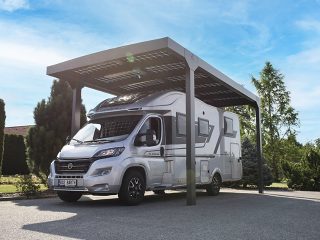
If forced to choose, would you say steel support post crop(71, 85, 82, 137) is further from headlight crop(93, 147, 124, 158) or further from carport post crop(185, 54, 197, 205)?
carport post crop(185, 54, 197, 205)

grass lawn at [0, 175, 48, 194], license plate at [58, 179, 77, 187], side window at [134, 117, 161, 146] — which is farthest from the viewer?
grass lawn at [0, 175, 48, 194]

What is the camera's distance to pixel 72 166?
9.09m

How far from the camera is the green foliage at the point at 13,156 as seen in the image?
988 inches

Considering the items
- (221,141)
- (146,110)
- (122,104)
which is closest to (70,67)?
(122,104)

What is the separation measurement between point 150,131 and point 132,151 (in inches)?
29.2

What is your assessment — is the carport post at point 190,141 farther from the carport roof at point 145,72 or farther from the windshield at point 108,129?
the windshield at point 108,129

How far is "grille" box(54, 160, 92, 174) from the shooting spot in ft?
29.1

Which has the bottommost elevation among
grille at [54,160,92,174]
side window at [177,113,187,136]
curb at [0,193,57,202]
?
curb at [0,193,57,202]

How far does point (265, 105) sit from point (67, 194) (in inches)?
982

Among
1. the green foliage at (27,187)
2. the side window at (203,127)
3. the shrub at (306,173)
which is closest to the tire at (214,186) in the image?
the side window at (203,127)

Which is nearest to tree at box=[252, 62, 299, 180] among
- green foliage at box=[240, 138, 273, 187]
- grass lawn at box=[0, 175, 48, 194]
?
green foliage at box=[240, 138, 273, 187]

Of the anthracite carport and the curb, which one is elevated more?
the anthracite carport

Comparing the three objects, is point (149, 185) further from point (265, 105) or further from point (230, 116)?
point (265, 105)

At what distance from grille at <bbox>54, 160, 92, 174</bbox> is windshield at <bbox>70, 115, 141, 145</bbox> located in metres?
0.78
